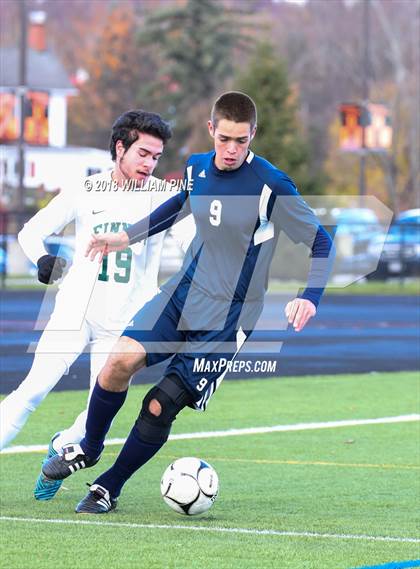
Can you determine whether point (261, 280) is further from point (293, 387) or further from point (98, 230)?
point (293, 387)

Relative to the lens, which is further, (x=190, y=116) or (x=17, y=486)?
(x=190, y=116)

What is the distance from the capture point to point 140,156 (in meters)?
8.00

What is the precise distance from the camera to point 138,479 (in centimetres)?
895

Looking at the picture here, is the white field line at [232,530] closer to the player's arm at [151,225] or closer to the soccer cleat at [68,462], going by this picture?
the soccer cleat at [68,462]

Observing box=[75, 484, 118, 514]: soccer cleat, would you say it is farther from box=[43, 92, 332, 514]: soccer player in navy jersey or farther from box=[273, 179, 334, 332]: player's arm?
box=[273, 179, 334, 332]: player's arm

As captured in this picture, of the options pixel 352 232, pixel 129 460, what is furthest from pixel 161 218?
pixel 352 232

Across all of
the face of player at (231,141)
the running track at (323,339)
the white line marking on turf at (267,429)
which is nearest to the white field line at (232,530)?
the face of player at (231,141)

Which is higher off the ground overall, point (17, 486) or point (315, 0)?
point (17, 486)

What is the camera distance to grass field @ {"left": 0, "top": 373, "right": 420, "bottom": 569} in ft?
21.1

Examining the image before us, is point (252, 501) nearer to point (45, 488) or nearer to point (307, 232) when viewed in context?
point (45, 488)

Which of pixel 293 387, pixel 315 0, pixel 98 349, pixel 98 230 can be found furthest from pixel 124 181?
pixel 315 0

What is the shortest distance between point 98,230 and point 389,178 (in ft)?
146

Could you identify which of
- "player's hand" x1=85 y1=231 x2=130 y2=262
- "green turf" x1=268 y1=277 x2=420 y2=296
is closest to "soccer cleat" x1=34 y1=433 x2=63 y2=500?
"player's hand" x1=85 y1=231 x2=130 y2=262

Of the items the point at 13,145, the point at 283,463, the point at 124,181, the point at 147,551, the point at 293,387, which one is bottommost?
the point at 13,145
